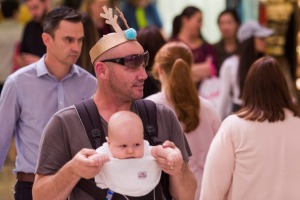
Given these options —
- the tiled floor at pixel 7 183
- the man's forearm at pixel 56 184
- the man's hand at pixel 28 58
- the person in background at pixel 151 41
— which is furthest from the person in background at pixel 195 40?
the man's forearm at pixel 56 184

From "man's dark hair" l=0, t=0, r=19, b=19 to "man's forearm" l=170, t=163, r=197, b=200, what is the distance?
7.62 m

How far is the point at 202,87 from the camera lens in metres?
10.5

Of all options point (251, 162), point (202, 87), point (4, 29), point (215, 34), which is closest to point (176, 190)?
point (251, 162)

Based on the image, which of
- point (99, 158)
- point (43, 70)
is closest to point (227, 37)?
point (43, 70)

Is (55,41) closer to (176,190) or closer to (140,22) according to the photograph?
(176,190)

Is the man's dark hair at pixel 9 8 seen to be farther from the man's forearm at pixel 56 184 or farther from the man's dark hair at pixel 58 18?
the man's forearm at pixel 56 184

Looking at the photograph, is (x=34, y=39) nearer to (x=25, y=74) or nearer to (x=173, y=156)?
(x=25, y=74)

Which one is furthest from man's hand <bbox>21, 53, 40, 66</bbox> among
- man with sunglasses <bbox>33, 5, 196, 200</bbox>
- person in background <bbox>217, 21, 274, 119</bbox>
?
man with sunglasses <bbox>33, 5, 196, 200</bbox>

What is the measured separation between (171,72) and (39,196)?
2.42 m

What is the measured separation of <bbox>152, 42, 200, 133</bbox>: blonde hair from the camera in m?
7.00

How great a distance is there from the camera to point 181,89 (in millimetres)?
7023

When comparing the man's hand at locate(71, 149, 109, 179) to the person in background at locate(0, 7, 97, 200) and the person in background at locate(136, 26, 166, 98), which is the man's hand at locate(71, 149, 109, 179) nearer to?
the person in background at locate(0, 7, 97, 200)

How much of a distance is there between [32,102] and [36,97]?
0.15 ft

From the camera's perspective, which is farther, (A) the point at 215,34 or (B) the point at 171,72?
(A) the point at 215,34
